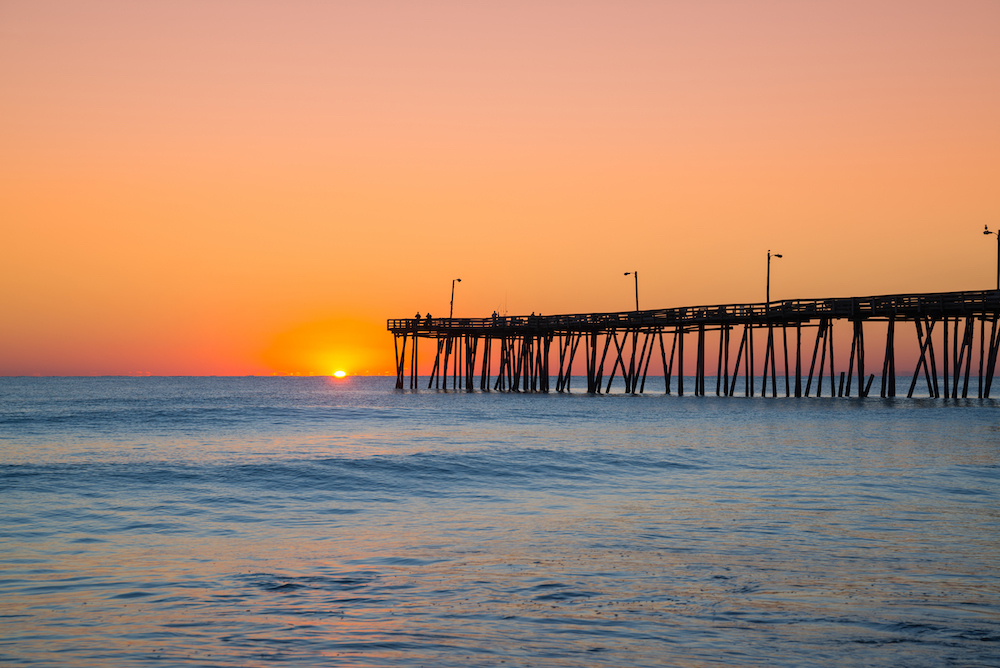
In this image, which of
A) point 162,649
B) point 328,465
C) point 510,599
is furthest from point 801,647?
point 328,465

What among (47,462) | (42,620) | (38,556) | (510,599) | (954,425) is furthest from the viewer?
(954,425)

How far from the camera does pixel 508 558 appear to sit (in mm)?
9102

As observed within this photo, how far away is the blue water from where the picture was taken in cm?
623

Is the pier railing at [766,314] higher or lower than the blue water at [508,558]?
higher

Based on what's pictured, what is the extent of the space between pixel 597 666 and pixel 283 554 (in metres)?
4.93

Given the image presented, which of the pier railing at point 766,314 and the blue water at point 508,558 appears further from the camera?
the pier railing at point 766,314

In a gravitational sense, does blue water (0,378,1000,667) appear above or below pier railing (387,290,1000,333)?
below

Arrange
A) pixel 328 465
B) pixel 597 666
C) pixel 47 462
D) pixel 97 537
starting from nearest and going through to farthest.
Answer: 1. pixel 597 666
2. pixel 97 537
3. pixel 328 465
4. pixel 47 462

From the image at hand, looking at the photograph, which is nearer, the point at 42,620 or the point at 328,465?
the point at 42,620

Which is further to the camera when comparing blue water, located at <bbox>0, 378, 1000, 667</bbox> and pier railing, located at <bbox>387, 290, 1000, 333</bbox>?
pier railing, located at <bbox>387, 290, 1000, 333</bbox>

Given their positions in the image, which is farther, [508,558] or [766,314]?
[766,314]

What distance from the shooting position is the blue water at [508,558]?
245 inches

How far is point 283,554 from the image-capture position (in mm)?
9539

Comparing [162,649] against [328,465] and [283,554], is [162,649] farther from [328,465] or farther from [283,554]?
[328,465]
